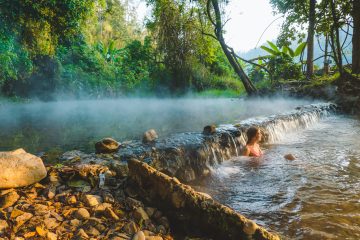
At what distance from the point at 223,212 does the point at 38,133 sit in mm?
6608

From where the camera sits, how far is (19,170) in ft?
8.81

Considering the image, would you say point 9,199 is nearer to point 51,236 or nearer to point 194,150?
point 51,236

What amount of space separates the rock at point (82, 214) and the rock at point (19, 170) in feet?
2.42

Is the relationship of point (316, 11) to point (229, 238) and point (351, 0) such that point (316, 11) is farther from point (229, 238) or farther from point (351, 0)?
point (229, 238)

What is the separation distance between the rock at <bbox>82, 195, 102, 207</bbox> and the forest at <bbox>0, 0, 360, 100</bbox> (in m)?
9.16

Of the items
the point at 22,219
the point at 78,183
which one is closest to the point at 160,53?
the point at 78,183

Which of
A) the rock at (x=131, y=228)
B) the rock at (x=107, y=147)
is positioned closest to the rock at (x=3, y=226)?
the rock at (x=131, y=228)

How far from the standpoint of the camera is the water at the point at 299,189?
113 inches

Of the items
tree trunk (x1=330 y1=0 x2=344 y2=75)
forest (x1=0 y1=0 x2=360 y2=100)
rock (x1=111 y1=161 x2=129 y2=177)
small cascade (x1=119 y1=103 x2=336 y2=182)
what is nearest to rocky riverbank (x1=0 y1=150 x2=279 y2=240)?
rock (x1=111 y1=161 x2=129 y2=177)

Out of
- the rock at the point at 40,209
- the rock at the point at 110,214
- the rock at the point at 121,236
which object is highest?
the rock at the point at 40,209

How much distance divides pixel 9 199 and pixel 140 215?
1155 millimetres

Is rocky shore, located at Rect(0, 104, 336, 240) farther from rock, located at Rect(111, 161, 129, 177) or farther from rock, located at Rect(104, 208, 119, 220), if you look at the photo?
rock, located at Rect(111, 161, 129, 177)

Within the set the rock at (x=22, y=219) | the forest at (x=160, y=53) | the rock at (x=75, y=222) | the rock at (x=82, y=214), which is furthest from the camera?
the forest at (x=160, y=53)

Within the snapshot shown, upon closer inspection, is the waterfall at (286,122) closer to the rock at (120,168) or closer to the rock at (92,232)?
the rock at (120,168)
